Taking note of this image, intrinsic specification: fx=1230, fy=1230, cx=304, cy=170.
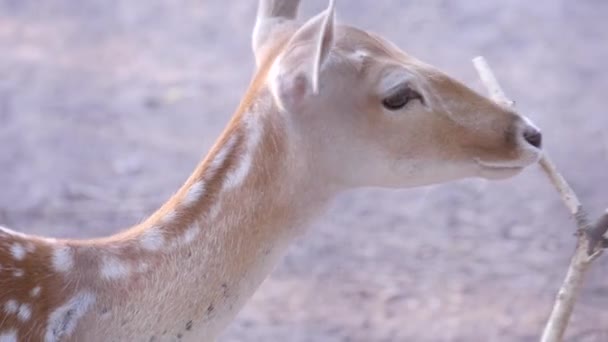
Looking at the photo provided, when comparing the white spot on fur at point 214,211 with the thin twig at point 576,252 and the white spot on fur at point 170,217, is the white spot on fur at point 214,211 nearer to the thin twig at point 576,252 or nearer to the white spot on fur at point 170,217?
the white spot on fur at point 170,217

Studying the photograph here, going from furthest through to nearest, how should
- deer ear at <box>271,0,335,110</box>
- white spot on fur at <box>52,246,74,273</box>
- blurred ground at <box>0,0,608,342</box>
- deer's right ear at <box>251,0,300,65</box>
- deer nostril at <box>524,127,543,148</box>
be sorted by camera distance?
blurred ground at <box>0,0,608,342</box> < deer's right ear at <box>251,0,300,65</box> < deer nostril at <box>524,127,543,148</box> < white spot on fur at <box>52,246,74,273</box> < deer ear at <box>271,0,335,110</box>

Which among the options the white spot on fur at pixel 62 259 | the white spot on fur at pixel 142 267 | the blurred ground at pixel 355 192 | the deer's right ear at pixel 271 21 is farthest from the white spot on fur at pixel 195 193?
the blurred ground at pixel 355 192

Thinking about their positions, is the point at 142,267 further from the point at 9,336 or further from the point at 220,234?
the point at 9,336

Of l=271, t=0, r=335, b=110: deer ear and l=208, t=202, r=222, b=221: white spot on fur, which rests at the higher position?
l=271, t=0, r=335, b=110: deer ear

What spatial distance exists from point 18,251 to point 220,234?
454 millimetres

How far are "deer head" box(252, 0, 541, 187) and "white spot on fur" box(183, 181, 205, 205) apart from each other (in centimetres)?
25

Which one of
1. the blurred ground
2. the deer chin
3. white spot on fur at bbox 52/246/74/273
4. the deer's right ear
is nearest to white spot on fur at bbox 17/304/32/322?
white spot on fur at bbox 52/246/74/273

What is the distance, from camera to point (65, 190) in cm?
591

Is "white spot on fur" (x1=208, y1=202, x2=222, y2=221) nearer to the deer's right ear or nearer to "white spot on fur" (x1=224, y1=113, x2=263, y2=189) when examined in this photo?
"white spot on fur" (x1=224, y1=113, x2=263, y2=189)

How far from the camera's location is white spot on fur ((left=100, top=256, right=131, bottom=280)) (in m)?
2.76

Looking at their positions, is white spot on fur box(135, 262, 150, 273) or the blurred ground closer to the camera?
white spot on fur box(135, 262, 150, 273)

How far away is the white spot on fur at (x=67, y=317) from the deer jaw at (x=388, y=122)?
0.60 m

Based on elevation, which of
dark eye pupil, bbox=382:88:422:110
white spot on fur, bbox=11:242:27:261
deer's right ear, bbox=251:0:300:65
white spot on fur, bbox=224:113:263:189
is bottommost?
white spot on fur, bbox=11:242:27:261

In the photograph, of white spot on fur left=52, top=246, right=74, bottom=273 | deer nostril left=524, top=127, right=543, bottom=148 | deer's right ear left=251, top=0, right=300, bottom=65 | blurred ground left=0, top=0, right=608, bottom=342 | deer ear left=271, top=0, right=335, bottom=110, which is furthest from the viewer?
blurred ground left=0, top=0, right=608, bottom=342
